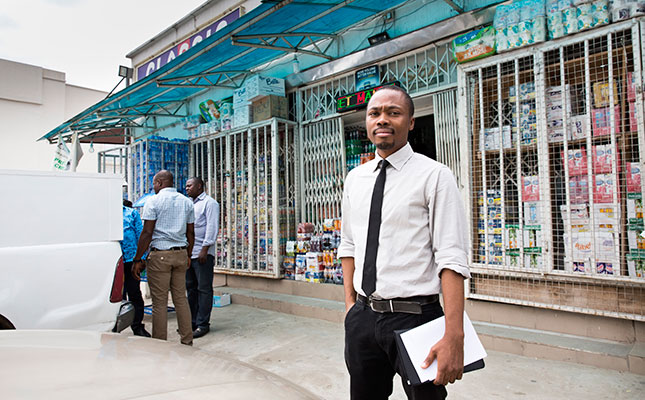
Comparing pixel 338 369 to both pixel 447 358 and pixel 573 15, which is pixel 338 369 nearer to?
pixel 447 358

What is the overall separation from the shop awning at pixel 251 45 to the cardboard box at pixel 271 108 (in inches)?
23.1

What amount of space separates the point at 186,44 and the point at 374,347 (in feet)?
29.0

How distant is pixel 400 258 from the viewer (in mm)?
1545

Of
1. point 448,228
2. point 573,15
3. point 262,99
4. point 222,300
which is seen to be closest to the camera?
point 448,228

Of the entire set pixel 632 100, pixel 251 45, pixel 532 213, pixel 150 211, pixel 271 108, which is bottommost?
pixel 532 213

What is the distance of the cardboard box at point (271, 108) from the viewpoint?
6.21 metres

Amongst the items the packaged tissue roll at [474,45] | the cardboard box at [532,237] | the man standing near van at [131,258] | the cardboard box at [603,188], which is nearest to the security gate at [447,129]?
the packaged tissue roll at [474,45]

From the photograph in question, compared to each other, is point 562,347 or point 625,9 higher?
point 625,9

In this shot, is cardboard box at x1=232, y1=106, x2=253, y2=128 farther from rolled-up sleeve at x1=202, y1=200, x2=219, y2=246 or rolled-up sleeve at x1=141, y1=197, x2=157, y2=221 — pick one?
rolled-up sleeve at x1=141, y1=197, x2=157, y2=221

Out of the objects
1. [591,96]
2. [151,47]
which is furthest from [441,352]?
[151,47]

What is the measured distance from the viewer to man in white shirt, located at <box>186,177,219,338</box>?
4820 mm

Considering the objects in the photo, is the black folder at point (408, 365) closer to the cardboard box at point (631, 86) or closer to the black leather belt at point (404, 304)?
the black leather belt at point (404, 304)

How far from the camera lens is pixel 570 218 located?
12.1 ft

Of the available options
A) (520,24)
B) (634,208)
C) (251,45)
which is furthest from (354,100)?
(634,208)
